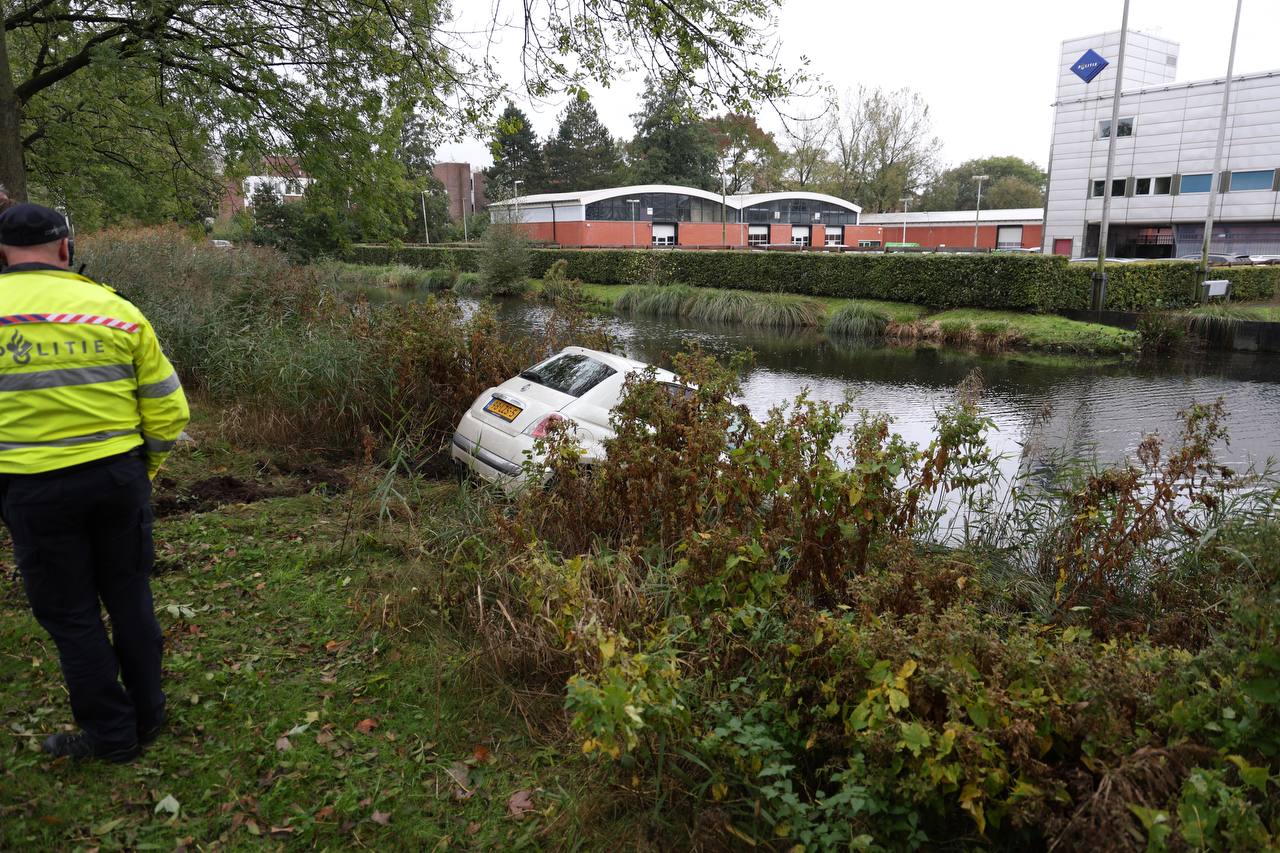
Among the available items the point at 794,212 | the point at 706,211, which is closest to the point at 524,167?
the point at 706,211

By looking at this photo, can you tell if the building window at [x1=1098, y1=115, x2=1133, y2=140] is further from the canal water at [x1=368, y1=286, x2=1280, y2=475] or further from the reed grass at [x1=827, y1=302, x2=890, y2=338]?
the canal water at [x1=368, y1=286, x2=1280, y2=475]

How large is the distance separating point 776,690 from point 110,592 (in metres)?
2.39

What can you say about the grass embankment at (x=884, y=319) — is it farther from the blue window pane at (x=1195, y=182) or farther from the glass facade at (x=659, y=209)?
the blue window pane at (x=1195, y=182)

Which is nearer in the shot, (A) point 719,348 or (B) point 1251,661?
(B) point 1251,661

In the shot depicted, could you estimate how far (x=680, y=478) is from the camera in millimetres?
4297

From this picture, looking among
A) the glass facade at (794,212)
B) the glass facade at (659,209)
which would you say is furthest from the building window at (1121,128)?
the glass facade at (659,209)

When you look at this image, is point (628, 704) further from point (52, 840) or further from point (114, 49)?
point (114, 49)

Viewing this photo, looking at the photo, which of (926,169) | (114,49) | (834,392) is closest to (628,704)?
(114,49)

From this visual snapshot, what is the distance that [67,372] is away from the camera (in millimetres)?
2811

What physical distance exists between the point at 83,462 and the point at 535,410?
4133 mm

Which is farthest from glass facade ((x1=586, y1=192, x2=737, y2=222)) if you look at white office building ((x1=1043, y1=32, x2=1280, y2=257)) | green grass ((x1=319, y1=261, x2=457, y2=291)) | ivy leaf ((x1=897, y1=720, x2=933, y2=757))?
ivy leaf ((x1=897, y1=720, x2=933, y2=757))

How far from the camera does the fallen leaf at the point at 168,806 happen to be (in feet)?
9.16

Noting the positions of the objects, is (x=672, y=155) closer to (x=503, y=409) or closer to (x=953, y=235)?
(x=953, y=235)

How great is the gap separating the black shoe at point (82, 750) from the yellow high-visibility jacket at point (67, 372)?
1.00 meters
